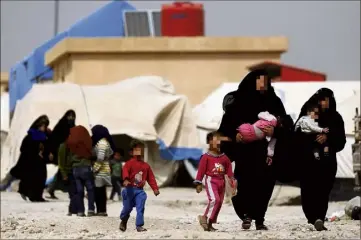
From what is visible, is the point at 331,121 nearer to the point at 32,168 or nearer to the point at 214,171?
the point at 214,171

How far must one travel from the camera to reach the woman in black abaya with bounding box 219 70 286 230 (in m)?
10.2

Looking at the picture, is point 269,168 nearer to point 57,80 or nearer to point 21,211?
point 21,211

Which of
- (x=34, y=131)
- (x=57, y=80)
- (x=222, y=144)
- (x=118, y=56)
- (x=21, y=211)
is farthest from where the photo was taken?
(x=57, y=80)

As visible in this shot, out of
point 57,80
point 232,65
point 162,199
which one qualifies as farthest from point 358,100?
point 57,80

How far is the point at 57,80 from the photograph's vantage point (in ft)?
124

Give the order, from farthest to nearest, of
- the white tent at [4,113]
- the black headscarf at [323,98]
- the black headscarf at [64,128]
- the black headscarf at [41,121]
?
1. the white tent at [4,113]
2. the black headscarf at [41,121]
3. the black headscarf at [64,128]
4. the black headscarf at [323,98]

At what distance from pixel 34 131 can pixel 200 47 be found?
54.9ft

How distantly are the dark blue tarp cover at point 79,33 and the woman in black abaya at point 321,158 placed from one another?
91.5ft

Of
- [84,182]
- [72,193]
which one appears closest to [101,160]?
[84,182]

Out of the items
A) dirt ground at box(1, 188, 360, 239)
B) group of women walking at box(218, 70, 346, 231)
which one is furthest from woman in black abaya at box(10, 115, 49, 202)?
group of women walking at box(218, 70, 346, 231)

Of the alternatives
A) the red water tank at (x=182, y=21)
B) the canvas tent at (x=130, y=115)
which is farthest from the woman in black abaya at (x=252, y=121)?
the red water tank at (x=182, y=21)

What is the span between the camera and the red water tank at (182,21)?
36688 millimetres

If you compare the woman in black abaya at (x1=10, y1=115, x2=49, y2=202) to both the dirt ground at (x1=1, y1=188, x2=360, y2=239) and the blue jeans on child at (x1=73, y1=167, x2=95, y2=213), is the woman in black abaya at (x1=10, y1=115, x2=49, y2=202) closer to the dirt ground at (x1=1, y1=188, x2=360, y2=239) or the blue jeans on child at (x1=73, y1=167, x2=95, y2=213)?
the dirt ground at (x1=1, y1=188, x2=360, y2=239)

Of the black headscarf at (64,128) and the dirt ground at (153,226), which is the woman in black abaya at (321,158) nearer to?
the dirt ground at (153,226)
